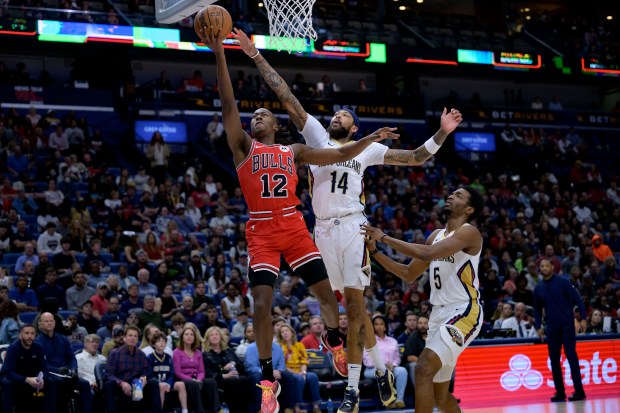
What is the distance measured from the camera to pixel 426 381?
306 inches

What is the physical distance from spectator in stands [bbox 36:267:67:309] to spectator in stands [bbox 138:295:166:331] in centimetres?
167

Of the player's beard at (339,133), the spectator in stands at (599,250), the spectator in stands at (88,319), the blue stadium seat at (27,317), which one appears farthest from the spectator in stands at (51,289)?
the spectator in stands at (599,250)

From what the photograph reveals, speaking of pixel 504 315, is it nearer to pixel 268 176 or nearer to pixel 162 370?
pixel 162 370

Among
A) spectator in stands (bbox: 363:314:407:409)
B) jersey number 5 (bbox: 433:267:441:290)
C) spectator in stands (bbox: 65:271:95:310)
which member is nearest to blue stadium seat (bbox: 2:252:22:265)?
spectator in stands (bbox: 65:271:95:310)

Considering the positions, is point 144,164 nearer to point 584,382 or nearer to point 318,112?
point 318,112

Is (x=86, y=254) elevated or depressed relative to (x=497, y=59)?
depressed

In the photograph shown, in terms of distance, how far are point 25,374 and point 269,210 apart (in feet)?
19.4

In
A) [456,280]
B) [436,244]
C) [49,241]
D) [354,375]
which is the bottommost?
[354,375]

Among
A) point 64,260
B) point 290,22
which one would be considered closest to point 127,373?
point 64,260

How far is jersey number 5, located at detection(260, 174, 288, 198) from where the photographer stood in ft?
24.8

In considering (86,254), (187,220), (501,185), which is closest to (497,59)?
(501,185)

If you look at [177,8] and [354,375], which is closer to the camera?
[354,375]

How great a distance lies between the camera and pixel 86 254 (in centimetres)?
1717

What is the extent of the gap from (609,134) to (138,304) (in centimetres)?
2522
